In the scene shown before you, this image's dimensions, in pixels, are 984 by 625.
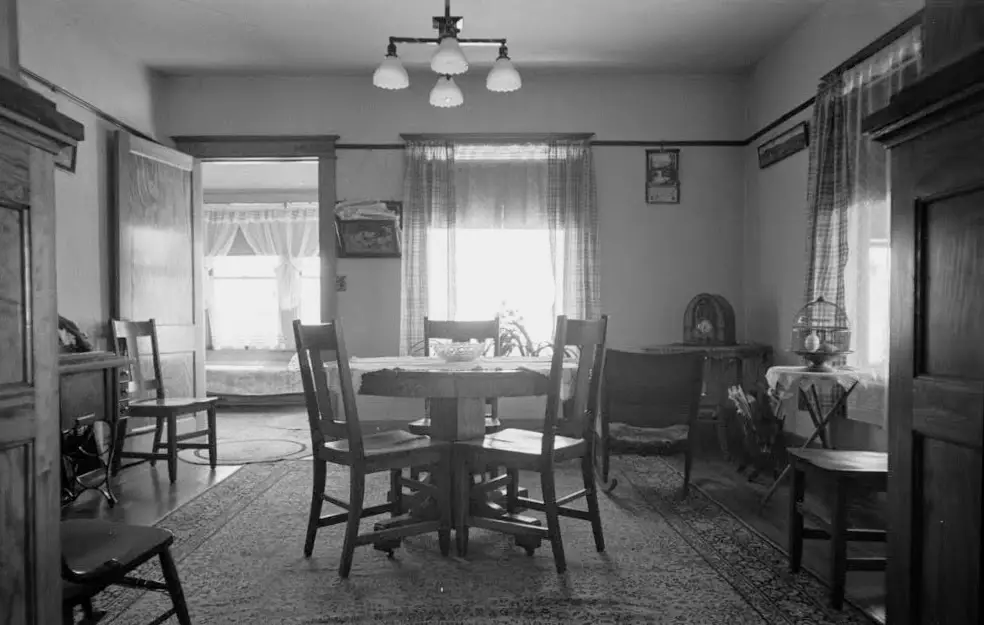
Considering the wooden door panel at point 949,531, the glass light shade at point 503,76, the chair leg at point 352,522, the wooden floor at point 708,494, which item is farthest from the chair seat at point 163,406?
the wooden door panel at point 949,531

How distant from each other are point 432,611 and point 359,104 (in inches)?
179

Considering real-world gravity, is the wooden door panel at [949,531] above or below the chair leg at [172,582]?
above

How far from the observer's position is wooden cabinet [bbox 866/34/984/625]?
4.03 feet

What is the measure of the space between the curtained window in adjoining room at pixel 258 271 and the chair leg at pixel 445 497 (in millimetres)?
6655

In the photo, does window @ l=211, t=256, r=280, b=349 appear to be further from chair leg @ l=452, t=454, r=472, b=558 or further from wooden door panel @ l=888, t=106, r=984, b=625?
wooden door panel @ l=888, t=106, r=984, b=625

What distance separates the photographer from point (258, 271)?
30.6 ft

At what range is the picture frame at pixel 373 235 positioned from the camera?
5.81 metres

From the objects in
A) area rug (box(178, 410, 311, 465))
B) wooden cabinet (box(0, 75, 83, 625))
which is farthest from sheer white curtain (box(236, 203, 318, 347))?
wooden cabinet (box(0, 75, 83, 625))

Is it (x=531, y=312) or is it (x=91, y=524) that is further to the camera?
(x=531, y=312)

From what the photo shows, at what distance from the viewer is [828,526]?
7.91 feet

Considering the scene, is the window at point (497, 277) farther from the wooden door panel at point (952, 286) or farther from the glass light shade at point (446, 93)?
the wooden door panel at point (952, 286)

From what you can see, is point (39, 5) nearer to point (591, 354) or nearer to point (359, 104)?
point (359, 104)

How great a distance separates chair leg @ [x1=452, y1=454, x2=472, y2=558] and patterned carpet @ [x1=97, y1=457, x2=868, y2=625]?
69mm

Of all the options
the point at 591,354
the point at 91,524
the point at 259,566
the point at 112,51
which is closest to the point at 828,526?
the point at 591,354
